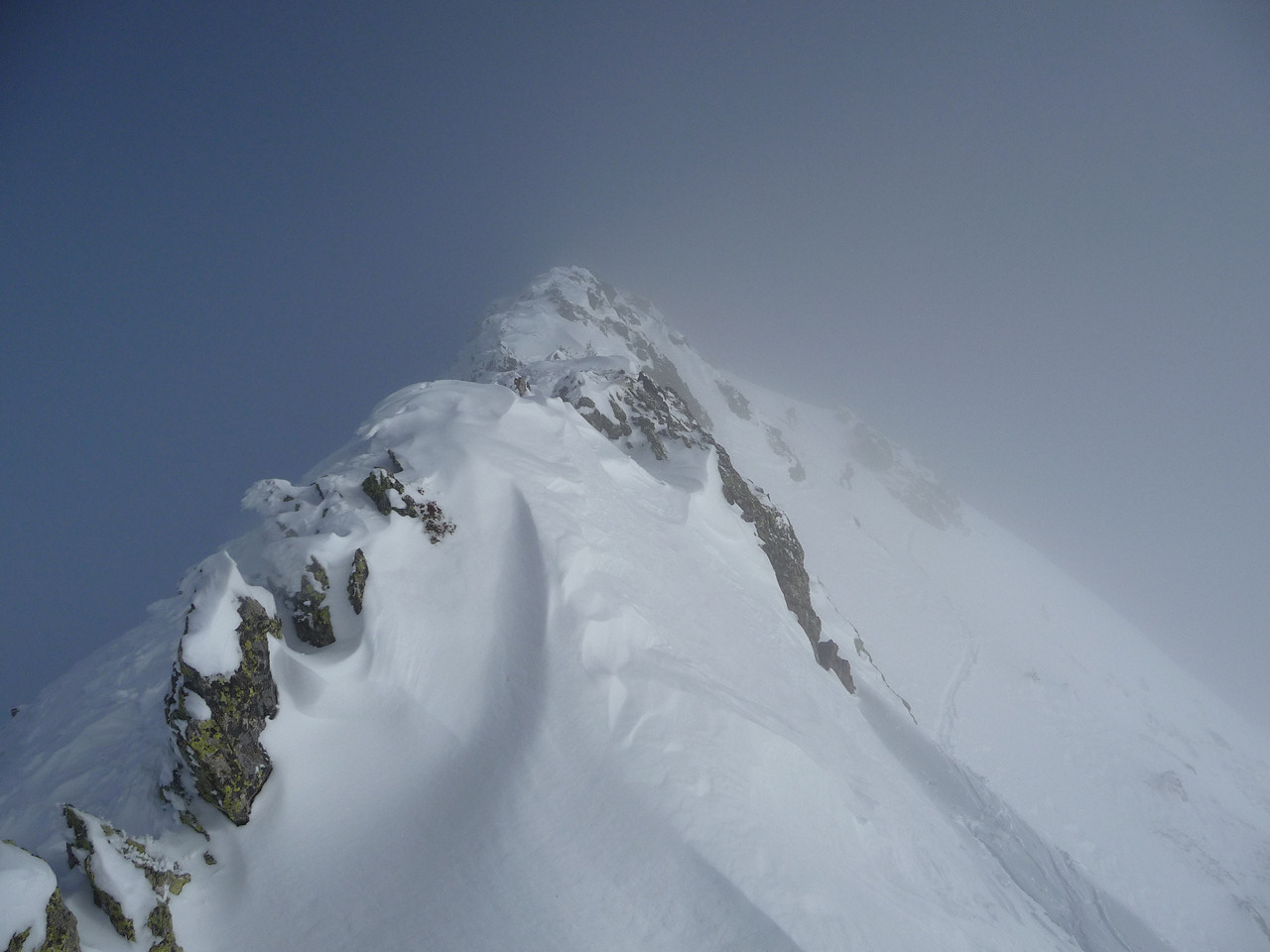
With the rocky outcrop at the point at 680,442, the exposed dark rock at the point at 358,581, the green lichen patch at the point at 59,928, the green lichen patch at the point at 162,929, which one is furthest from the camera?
the rocky outcrop at the point at 680,442

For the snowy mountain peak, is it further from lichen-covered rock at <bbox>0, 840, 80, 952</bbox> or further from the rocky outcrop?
lichen-covered rock at <bbox>0, 840, 80, 952</bbox>

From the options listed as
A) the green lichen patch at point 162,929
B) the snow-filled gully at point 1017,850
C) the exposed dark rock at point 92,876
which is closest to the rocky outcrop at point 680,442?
the snow-filled gully at point 1017,850

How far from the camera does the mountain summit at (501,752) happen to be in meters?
6.35

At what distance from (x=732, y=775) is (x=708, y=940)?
Result: 7.91 feet

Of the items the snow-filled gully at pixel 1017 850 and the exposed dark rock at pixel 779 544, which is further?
the exposed dark rock at pixel 779 544

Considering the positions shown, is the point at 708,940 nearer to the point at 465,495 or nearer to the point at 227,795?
the point at 227,795

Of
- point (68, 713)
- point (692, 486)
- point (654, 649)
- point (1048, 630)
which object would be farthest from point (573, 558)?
point (1048, 630)

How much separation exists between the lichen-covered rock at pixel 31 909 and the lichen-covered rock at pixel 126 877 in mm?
460

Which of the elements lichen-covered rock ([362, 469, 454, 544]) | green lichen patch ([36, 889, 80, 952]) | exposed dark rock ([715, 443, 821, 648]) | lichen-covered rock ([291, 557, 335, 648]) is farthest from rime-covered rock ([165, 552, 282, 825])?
exposed dark rock ([715, 443, 821, 648])

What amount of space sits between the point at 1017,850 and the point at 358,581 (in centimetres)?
1900

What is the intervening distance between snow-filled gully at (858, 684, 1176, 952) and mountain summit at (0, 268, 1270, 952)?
14cm

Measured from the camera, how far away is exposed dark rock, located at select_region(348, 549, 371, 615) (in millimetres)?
9195

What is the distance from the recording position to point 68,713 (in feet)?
31.6

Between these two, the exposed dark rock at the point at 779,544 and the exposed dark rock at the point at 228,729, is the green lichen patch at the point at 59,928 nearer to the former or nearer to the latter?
the exposed dark rock at the point at 228,729
